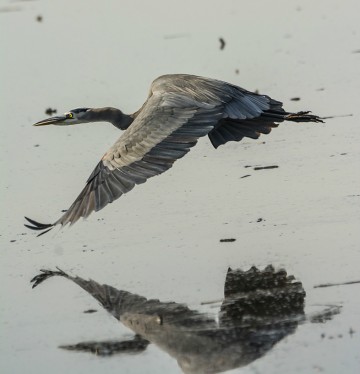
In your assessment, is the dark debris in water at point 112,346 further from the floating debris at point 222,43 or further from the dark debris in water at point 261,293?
the floating debris at point 222,43

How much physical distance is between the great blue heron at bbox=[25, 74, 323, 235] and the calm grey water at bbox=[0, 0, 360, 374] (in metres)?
0.34

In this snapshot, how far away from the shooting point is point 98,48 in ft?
44.5

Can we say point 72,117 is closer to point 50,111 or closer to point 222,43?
point 50,111

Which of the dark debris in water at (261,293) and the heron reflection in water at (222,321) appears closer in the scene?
the heron reflection in water at (222,321)

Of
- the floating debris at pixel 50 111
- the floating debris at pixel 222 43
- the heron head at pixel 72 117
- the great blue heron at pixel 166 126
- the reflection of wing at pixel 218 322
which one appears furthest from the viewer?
the floating debris at pixel 222 43

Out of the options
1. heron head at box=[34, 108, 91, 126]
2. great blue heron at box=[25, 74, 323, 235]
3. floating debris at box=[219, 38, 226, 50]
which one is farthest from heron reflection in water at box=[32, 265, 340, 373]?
floating debris at box=[219, 38, 226, 50]

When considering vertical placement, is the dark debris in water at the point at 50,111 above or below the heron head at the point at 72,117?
above

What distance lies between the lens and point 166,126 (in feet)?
26.8

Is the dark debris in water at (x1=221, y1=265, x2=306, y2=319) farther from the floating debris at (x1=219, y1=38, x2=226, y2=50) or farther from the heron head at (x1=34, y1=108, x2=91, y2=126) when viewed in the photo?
the floating debris at (x1=219, y1=38, x2=226, y2=50)

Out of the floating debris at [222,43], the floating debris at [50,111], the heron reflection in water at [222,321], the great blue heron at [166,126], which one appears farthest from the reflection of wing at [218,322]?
the floating debris at [222,43]

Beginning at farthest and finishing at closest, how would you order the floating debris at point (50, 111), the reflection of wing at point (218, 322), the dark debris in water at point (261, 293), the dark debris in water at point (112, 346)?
1. the floating debris at point (50, 111)
2. the dark debris in water at point (261, 293)
3. the dark debris in water at point (112, 346)
4. the reflection of wing at point (218, 322)

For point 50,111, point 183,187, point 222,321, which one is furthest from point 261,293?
point 50,111

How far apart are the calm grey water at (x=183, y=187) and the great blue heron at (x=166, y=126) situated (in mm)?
337

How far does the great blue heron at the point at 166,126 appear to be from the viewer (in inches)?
301
